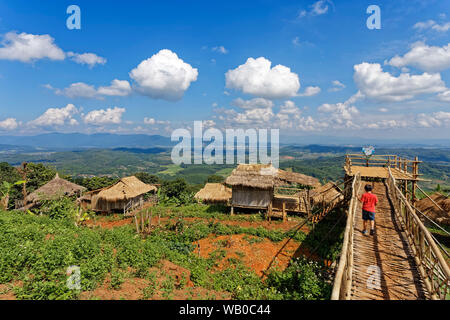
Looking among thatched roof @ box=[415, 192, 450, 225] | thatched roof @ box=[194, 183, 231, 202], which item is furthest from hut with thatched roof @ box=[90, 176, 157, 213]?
thatched roof @ box=[415, 192, 450, 225]

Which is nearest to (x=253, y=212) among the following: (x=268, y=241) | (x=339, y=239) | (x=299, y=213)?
(x=299, y=213)

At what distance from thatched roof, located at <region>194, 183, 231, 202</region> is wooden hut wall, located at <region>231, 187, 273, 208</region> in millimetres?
10323

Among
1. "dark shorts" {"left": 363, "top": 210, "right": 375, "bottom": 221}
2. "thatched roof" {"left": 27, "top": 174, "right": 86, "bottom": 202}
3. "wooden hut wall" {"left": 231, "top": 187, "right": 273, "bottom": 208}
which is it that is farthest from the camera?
"thatched roof" {"left": 27, "top": 174, "right": 86, "bottom": 202}

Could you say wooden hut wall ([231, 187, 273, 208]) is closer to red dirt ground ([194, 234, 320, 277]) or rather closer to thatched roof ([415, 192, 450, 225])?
red dirt ground ([194, 234, 320, 277])

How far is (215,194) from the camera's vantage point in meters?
31.4

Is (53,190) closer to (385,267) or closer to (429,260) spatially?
(385,267)

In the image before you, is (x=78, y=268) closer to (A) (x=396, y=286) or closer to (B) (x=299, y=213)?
(A) (x=396, y=286)

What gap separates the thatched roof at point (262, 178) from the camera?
19062 millimetres

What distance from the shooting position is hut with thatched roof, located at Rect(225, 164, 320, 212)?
19125mm

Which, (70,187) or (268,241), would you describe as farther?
(70,187)

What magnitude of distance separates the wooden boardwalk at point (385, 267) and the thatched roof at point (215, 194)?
23197 millimetres

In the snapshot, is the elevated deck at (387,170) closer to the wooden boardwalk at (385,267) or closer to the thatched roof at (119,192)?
the wooden boardwalk at (385,267)
